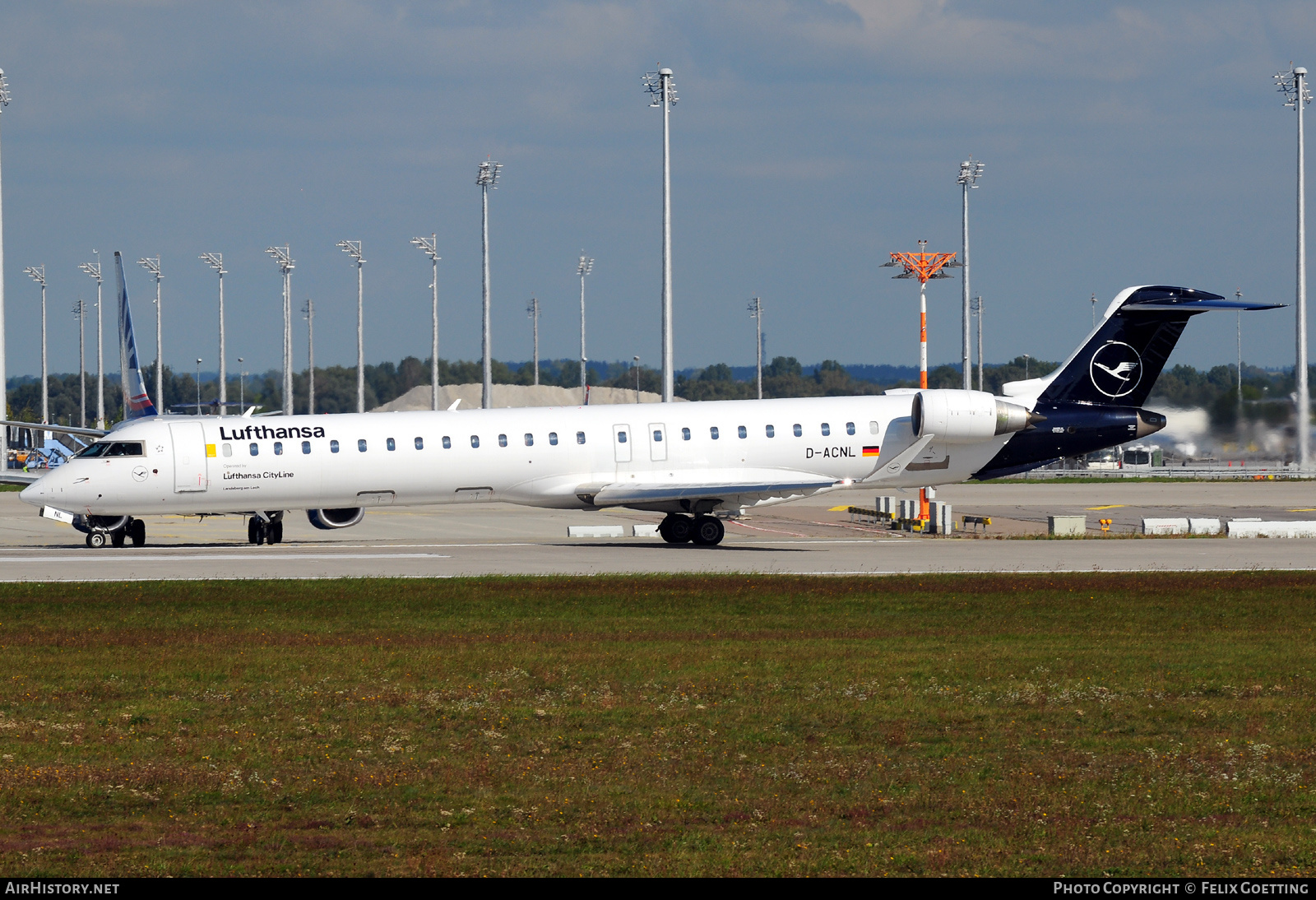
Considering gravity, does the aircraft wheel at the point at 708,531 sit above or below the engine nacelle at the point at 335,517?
below

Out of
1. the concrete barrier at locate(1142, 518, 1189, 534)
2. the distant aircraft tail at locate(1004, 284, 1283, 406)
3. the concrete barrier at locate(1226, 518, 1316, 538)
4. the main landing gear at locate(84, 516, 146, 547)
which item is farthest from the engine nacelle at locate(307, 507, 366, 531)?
the concrete barrier at locate(1226, 518, 1316, 538)

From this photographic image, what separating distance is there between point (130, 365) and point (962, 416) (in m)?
44.2

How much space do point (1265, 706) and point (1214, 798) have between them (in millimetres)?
4026

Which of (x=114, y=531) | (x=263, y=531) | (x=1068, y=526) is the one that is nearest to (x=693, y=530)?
(x=1068, y=526)

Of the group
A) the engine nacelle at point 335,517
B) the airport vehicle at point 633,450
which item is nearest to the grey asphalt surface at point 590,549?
the engine nacelle at point 335,517

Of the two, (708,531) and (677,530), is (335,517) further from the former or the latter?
(708,531)

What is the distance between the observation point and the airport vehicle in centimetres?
3494

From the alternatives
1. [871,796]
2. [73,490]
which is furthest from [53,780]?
[73,490]

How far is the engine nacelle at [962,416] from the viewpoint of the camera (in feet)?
119

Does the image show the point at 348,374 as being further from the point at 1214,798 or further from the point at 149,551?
Result: the point at 1214,798

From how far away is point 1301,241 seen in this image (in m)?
75.5

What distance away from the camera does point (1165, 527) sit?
41188 millimetres

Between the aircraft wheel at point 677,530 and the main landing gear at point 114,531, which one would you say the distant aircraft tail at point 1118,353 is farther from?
the main landing gear at point 114,531

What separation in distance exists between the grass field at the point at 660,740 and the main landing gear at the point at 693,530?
540 inches
